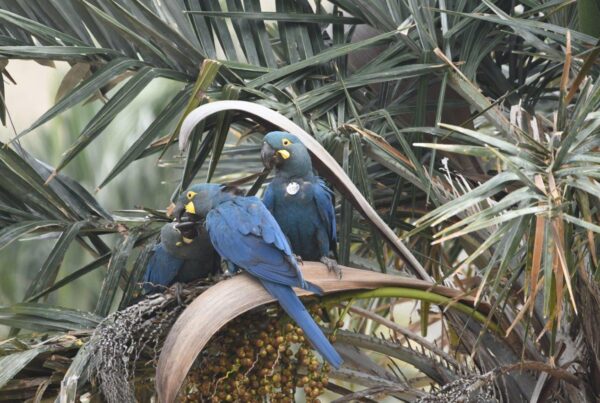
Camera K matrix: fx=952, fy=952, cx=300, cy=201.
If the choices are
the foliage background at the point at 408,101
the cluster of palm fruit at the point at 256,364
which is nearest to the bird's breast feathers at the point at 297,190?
the foliage background at the point at 408,101

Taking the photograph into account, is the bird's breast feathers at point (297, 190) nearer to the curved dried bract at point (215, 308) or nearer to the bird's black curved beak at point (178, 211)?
the bird's black curved beak at point (178, 211)

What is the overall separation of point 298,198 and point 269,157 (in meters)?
0.16

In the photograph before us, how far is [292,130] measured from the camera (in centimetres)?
250

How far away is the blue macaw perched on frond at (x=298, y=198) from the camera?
2893 millimetres

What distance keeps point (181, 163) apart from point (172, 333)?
1800mm

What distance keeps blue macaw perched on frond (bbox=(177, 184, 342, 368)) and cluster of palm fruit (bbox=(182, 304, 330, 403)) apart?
0.23 ft

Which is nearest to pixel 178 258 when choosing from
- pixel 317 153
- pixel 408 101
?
pixel 317 153

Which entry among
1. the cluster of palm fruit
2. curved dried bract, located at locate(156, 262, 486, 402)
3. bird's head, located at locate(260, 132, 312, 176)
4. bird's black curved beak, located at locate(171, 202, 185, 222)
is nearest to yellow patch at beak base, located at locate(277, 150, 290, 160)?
bird's head, located at locate(260, 132, 312, 176)

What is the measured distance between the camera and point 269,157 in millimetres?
2889

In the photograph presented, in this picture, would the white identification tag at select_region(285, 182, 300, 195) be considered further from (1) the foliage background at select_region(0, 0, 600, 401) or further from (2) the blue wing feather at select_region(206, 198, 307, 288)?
(2) the blue wing feather at select_region(206, 198, 307, 288)

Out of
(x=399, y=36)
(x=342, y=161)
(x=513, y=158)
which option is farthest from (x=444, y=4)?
(x=513, y=158)

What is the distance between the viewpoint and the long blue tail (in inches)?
89.9

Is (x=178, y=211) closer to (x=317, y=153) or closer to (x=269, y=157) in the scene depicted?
(x=269, y=157)

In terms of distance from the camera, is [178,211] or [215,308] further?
[178,211]
